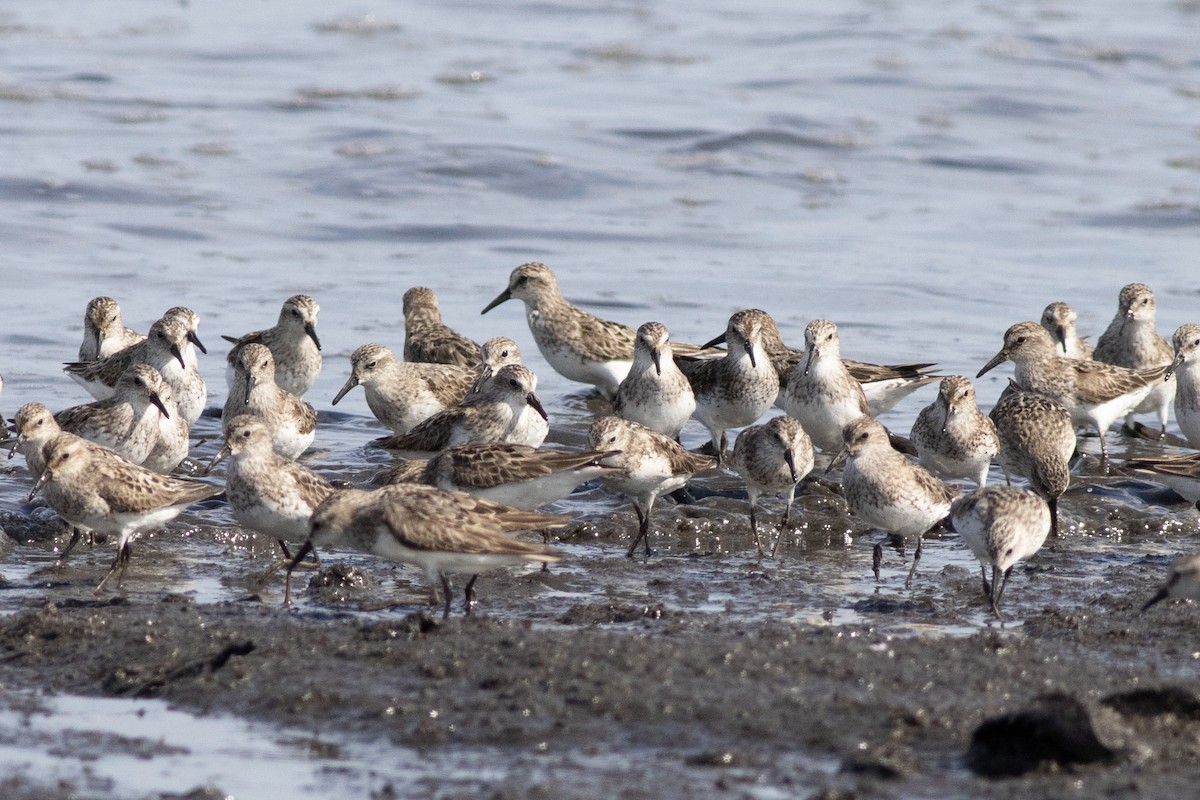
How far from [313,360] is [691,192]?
10.3 metres

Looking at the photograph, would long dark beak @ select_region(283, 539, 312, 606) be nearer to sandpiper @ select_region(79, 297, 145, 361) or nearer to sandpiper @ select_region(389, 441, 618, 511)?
sandpiper @ select_region(389, 441, 618, 511)

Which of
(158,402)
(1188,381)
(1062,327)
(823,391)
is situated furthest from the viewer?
(1062,327)

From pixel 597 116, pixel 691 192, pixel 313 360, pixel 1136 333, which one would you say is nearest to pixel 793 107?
pixel 597 116

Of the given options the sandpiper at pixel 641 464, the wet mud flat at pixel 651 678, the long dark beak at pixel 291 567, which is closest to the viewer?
the wet mud flat at pixel 651 678

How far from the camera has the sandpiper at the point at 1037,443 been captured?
1171 cm

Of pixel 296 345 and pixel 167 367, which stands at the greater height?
pixel 296 345

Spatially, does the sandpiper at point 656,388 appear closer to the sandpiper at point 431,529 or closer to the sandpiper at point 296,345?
the sandpiper at point 296,345

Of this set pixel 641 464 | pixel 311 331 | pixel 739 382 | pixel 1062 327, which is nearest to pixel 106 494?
pixel 641 464

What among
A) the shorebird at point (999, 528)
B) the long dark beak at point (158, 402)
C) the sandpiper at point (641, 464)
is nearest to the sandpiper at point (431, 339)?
the long dark beak at point (158, 402)

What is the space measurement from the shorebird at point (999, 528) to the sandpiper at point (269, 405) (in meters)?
4.95

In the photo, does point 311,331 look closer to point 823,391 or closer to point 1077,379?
point 823,391

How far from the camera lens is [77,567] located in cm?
988

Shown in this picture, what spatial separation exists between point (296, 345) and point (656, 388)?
10.8 feet

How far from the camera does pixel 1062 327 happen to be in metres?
15.0
